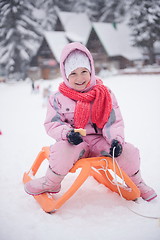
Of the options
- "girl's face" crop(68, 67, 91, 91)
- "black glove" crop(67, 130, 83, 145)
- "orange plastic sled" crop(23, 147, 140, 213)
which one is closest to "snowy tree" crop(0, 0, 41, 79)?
"girl's face" crop(68, 67, 91, 91)

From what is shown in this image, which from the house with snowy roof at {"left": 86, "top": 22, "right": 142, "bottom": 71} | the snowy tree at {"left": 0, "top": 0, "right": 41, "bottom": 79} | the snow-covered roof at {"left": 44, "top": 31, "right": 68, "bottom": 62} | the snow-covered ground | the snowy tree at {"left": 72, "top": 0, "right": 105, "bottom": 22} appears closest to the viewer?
the snow-covered ground

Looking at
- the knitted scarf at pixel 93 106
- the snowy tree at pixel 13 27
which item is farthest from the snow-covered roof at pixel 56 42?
the knitted scarf at pixel 93 106

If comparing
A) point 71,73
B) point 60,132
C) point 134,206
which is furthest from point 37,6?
point 134,206

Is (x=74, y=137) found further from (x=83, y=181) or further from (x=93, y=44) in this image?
(x=93, y=44)

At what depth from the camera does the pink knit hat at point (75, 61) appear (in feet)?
3.86

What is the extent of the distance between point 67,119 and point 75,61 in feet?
1.02

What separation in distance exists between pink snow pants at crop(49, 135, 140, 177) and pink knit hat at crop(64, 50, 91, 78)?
394mm

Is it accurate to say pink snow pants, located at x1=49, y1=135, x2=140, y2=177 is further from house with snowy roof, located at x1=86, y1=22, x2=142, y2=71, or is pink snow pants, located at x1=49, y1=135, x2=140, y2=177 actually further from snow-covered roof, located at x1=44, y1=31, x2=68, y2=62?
snow-covered roof, located at x1=44, y1=31, x2=68, y2=62

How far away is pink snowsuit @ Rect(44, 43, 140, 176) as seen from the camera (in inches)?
42.1

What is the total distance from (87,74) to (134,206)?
72 cm

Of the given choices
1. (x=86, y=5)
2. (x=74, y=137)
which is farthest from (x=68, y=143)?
(x=86, y=5)

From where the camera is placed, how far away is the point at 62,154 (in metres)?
1.06

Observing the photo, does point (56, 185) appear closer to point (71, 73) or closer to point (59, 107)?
point (59, 107)

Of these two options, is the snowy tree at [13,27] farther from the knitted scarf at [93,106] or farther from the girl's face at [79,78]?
the knitted scarf at [93,106]
